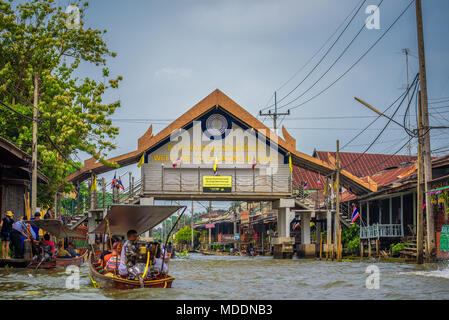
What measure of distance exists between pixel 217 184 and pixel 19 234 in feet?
57.5

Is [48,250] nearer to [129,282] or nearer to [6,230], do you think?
[6,230]

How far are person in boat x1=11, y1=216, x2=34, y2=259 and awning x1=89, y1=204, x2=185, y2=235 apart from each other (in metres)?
3.64

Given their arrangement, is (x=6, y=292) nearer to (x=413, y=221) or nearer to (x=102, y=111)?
(x=102, y=111)

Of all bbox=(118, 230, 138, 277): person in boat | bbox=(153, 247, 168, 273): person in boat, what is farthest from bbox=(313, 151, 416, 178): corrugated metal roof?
bbox=(118, 230, 138, 277): person in boat

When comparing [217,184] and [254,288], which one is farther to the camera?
[217,184]

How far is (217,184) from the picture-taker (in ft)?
118

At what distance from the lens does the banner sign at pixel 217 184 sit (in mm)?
35906

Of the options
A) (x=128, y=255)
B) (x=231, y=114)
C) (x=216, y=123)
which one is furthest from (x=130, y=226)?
(x=216, y=123)

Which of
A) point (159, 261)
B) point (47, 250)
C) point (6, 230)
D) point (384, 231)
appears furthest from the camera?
point (384, 231)

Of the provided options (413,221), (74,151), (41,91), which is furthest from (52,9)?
(413,221)

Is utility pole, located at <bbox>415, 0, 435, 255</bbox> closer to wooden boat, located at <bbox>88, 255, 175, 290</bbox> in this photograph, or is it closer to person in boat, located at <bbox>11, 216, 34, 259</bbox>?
wooden boat, located at <bbox>88, 255, 175, 290</bbox>

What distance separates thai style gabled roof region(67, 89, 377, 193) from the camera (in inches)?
1379

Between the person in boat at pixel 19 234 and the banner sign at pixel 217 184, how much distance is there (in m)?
16.5

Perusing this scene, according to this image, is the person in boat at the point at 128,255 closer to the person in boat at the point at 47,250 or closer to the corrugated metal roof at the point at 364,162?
the person in boat at the point at 47,250
